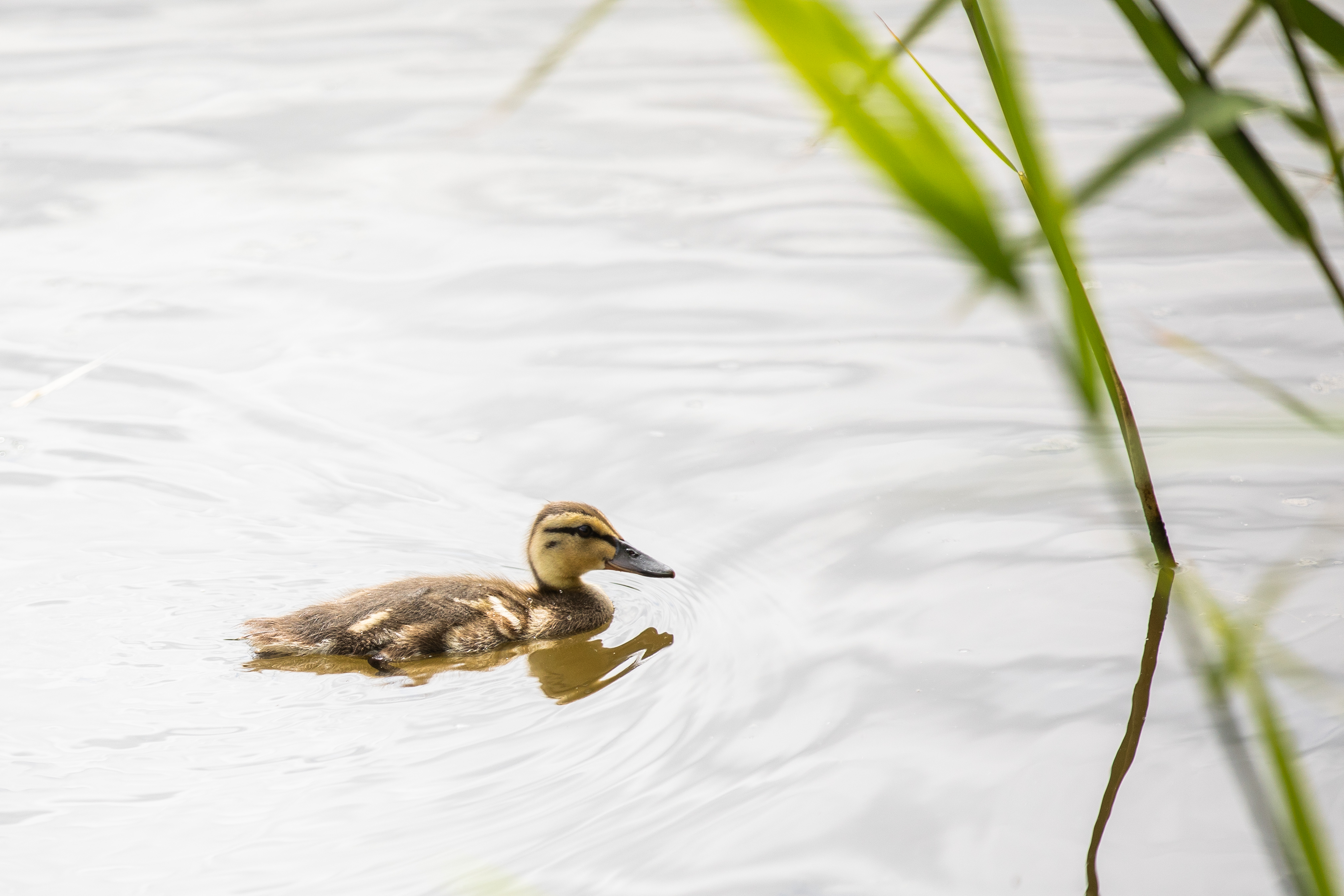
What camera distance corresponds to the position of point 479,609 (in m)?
4.16

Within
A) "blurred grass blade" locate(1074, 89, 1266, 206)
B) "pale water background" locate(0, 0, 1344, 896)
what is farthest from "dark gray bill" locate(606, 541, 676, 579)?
"blurred grass blade" locate(1074, 89, 1266, 206)

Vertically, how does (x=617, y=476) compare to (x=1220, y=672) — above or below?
above

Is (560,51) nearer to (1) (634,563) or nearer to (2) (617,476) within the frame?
(1) (634,563)

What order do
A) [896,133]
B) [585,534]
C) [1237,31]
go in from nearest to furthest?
[896,133], [1237,31], [585,534]

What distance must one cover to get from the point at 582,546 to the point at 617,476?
64 cm

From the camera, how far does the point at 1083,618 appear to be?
156 inches

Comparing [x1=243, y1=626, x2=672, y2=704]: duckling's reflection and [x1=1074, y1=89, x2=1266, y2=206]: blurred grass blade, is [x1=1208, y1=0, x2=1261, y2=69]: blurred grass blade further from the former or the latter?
[x1=243, y1=626, x2=672, y2=704]: duckling's reflection

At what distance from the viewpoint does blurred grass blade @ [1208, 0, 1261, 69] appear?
1.30m

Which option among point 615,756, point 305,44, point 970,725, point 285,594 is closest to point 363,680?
point 285,594

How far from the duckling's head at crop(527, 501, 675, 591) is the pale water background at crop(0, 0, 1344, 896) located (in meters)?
0.18

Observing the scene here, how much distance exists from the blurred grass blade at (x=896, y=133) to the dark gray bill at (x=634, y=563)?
3.40 m

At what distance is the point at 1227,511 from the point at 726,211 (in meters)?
3.16

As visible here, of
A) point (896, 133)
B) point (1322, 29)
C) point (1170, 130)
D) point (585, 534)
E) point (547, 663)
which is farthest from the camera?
point (585, 534)

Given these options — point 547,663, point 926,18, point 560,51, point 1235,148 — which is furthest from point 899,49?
point 547,663
